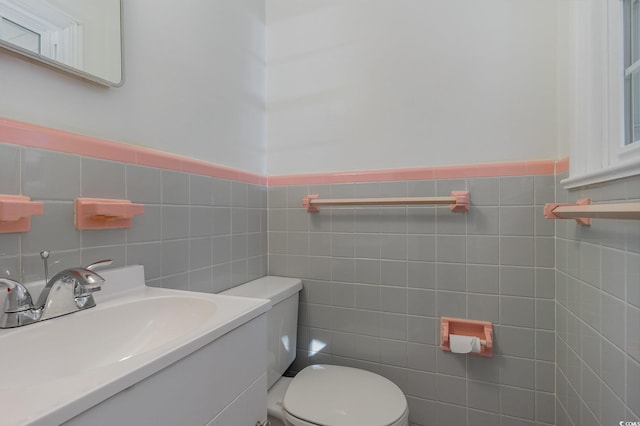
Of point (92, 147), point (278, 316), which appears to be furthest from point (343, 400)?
point (92, 147)

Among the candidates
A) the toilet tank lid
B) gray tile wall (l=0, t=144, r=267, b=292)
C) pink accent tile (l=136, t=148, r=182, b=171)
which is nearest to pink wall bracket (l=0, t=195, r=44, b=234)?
gray tile wall (l=0, t=144, r=267, b=292)

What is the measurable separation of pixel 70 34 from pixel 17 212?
51 centimetres

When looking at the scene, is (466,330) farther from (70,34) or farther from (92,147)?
(70,34)

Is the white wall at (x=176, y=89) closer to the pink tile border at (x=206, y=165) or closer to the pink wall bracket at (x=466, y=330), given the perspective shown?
the pink tile border at (x=206, y=165)

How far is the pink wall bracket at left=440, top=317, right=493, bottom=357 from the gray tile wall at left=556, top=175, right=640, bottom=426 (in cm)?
25

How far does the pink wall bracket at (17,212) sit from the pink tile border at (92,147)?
5.3 inches

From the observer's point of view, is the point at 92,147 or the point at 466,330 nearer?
the point at 92,147

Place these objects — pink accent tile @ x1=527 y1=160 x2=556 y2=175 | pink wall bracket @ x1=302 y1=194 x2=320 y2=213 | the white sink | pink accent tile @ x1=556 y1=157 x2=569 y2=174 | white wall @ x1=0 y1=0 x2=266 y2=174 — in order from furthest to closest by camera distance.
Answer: pink wall bracket @ x1=302 y1=194 x2=320 y2=213, pink accent tile @ x1=527 y1=160 x2=556 y2=175, pink accent tile @ x1=556 y1=157 x2=569 y2=174, white wall @ x1=0 y1=0 x2=266 y2=174, the white sink

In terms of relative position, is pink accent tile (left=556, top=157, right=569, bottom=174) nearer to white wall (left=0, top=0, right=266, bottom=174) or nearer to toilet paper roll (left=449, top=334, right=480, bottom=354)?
toilet paper roll (left=449, top=334, right=480, bottom=354)

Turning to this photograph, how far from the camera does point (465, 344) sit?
1261 millimetres

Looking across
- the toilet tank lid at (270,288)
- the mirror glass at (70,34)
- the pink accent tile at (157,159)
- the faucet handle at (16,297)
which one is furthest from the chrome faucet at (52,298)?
the toilet tank lid at (270,288)

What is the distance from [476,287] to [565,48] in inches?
39.0

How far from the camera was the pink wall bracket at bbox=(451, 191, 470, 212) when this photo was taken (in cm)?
130

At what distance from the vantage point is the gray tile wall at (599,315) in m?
0.73
